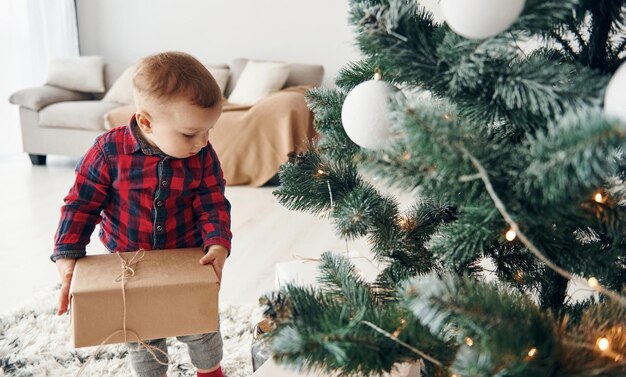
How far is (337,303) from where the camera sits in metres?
0.66

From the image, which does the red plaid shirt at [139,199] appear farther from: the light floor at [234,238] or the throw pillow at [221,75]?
the throw pillow at [221,75]

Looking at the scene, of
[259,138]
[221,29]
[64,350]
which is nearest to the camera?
[64,350]

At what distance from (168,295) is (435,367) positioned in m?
0.49

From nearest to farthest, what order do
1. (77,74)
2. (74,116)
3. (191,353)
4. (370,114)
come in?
(370,114), (191,353), (74,116), (77,74)

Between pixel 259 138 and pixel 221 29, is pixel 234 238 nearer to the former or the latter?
pixel 259 138

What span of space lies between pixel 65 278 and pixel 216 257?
278mm

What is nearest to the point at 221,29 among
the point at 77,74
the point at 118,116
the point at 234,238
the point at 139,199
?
the point at 77,74

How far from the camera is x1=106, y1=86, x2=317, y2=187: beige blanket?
3.41 meters

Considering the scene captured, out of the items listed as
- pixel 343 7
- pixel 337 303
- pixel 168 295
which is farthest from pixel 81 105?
pixel 337 303

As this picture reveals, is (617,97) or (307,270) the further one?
(307,270)

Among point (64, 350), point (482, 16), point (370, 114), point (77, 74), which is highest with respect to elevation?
point (482, 16)

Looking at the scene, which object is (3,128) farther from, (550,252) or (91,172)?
(550,252)

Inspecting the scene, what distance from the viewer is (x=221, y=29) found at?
4.65 meters

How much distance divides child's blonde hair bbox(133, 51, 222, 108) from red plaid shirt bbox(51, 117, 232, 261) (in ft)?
0.42
